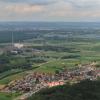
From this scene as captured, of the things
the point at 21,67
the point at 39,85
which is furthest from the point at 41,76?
the point at 21,67

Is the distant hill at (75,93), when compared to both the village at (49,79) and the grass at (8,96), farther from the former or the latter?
the village at (49,79)

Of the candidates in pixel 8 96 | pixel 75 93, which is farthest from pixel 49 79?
pixel 75 93

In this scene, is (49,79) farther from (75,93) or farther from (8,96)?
(75,93)

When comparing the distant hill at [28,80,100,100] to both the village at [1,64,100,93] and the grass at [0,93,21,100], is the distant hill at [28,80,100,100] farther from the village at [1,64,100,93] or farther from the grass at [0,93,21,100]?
the village at [1,64,100,93]

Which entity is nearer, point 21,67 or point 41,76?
point 41,76

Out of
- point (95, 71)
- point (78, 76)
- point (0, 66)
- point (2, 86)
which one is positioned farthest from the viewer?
point (0, 66)

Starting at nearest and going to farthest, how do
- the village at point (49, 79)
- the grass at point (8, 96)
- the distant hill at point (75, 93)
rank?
1. the distant hill at point (75, 93)
2. the grass at point (8, 96)
3. the village at point (49, 79)

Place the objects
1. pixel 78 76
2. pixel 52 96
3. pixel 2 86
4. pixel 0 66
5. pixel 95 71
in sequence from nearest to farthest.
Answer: pixel 52 96, pixel 2 86, pixel 78 76, pixel 95 71, pixel 0 66

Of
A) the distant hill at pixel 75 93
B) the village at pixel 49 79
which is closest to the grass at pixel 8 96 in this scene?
the village at pixel 49 79

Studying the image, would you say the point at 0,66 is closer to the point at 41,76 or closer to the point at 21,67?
the point at 21,67
